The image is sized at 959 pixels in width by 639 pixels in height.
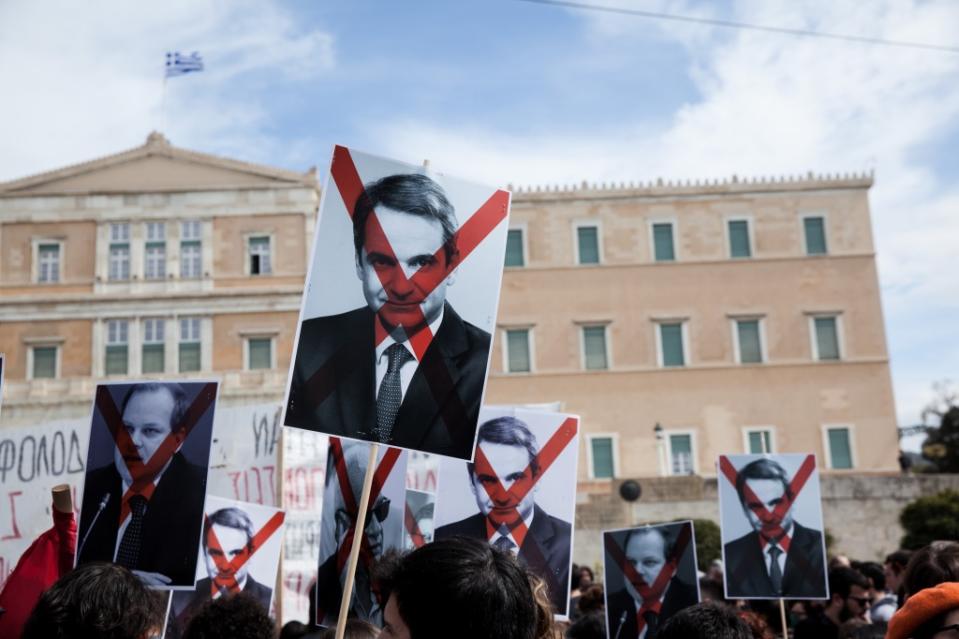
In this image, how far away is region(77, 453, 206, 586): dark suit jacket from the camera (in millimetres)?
4074

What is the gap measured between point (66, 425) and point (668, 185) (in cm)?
2379

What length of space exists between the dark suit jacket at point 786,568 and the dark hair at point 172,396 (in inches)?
154

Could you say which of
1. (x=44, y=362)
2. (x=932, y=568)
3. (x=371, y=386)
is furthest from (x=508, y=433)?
(x=44, y=362)

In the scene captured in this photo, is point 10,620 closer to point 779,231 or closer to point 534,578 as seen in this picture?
point 534,578

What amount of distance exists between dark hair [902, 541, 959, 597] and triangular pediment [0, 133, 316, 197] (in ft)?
93.0

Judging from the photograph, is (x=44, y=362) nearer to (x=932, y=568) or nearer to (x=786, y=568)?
(x=786, y=568)

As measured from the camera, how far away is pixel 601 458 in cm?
3053

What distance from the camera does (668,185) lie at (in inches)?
1267

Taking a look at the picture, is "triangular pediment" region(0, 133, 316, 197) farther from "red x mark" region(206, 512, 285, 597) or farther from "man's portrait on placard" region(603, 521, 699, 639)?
"man's portrait on placard" region(603, 521, 699, 639)

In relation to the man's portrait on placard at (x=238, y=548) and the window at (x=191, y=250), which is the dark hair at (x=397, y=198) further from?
the window at (x=191, y=250)

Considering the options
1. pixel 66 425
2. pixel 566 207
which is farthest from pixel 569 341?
pixel 66 425

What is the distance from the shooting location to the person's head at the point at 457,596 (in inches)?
78.0

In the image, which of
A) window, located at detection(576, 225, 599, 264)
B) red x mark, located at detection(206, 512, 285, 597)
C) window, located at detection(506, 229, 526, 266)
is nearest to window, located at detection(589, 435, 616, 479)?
window, located at detection(576, 225, 599, 264)

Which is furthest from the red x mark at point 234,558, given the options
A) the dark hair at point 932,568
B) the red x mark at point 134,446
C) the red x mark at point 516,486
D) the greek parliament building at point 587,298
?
the greek parliament building at point 587,298
